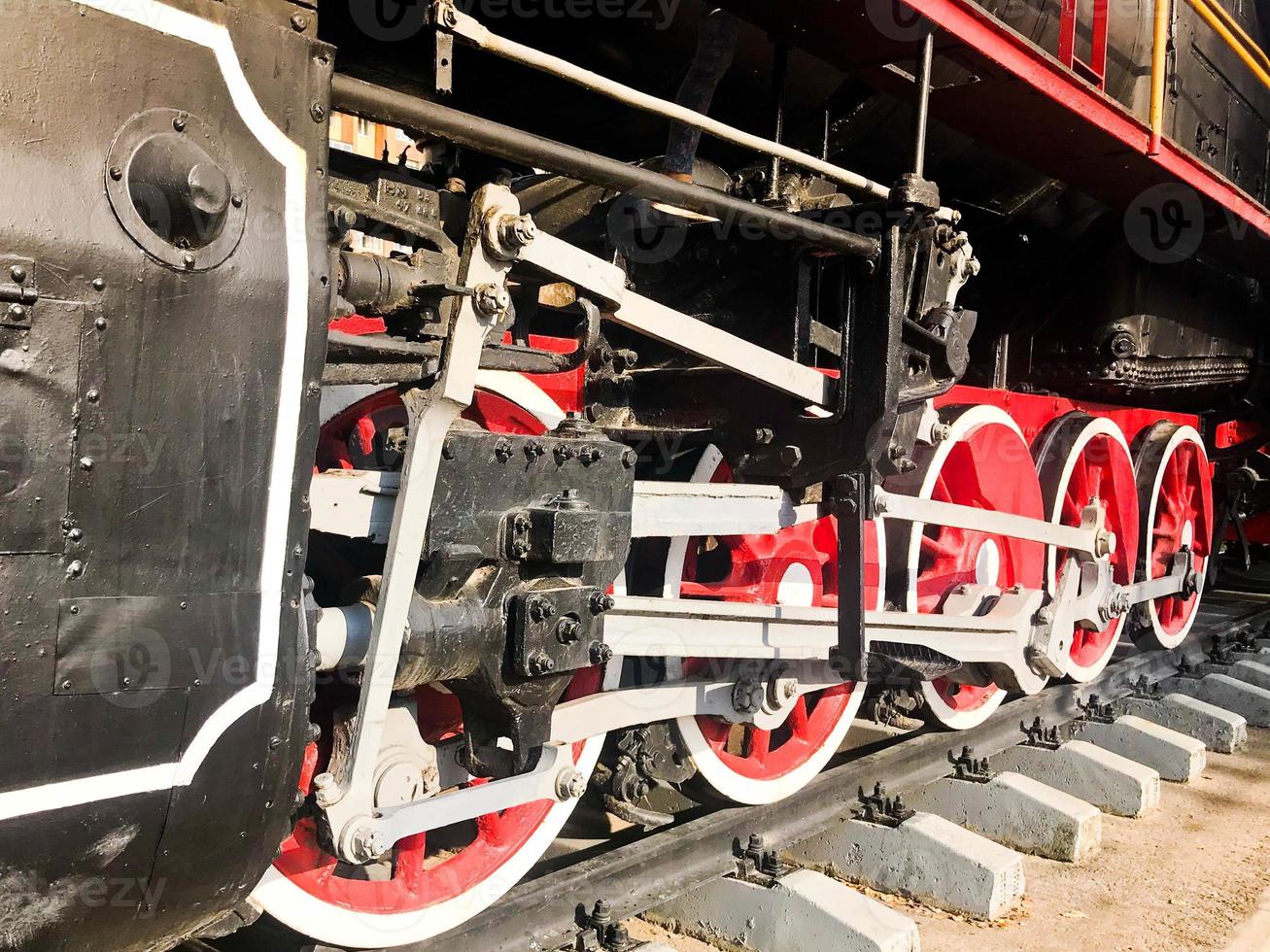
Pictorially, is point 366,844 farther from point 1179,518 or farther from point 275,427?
point 1179,518

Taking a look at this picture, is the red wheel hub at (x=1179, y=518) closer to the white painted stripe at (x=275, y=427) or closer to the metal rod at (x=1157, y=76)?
the metal rod at (x=1157, y=76)

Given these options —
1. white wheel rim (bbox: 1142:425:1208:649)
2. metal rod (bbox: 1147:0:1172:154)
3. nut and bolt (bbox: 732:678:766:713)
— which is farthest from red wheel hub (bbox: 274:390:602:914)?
white wheel rim (bbox: 1142:425:1208:649)

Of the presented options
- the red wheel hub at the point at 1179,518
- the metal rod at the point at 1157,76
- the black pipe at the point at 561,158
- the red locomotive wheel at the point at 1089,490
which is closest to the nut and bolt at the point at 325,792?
the black pipe at the point at 561,158

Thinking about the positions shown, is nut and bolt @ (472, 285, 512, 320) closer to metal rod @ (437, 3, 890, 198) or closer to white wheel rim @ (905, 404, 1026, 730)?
metal rod @ (437, 3, 890, 198)

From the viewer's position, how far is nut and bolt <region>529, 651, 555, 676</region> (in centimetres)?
191

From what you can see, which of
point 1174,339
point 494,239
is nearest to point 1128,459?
point 1174,339

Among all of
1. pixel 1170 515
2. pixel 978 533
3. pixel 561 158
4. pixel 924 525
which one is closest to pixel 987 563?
pixel 978 533

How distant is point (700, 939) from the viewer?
264 cm

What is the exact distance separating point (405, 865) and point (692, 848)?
741 mm

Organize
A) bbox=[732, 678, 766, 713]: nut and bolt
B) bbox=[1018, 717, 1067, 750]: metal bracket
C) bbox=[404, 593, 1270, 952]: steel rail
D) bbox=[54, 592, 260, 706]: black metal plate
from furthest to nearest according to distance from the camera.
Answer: bbox=[1018, 717, 1067, 750]: metal bracket
bbox=[732, 678, 766, 713]: nut and bolt
bbox=[404, 593, 1270, 952]: steel rail
bbox=[54, 592, 260, 706]: black metal plate

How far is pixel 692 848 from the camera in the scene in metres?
2.67

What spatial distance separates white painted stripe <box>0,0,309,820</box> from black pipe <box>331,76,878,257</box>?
16cm

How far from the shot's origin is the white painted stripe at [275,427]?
127 cm

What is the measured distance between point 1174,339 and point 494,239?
379 centimetres
